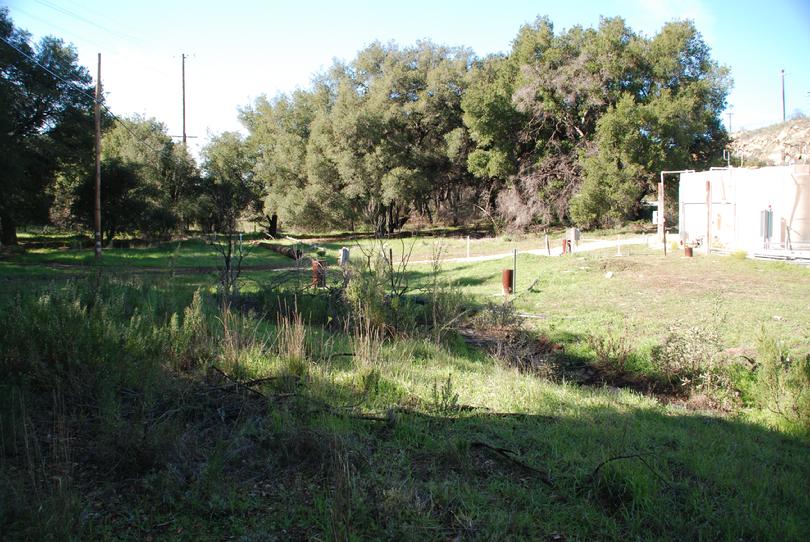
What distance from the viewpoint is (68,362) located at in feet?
14.3

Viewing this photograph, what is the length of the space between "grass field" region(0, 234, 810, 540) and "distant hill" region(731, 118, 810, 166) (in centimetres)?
5701

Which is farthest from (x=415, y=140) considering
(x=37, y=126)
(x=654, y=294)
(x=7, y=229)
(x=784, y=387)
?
(x=784, y=387)

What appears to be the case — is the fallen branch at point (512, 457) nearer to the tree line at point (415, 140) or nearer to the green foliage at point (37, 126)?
the tree line at point (415, 140)

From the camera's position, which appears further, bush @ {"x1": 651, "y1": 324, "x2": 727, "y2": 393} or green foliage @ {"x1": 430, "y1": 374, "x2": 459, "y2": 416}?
bush @ {"x1": 651, "y1": 324, "x2": 727, "y2": 393}

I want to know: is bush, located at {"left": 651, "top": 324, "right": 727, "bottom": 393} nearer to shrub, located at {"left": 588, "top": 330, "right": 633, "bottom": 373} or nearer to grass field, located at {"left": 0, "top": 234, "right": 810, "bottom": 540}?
shrub, located at {"left": 588, "top": 330, "right": 633, "bottom": 373}

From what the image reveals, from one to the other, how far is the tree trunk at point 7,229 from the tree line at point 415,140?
10 centimetres

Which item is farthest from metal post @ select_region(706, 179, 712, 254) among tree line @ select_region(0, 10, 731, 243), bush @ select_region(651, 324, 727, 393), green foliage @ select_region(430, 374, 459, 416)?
green foliage @ select_region(430, 374, 459, 416)

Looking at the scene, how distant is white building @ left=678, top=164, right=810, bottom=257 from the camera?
21281 millimetres

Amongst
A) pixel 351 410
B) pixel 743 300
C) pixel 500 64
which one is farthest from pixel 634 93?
pixel 351 410

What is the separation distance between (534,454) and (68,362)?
3.52 metres

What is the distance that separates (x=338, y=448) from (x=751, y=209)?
943 inches

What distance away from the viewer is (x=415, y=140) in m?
43.8

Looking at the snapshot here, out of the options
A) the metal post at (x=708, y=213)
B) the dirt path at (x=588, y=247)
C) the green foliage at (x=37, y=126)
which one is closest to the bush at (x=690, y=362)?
the metal post at (x=708, y=213)

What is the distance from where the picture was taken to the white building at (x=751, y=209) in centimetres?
2128
